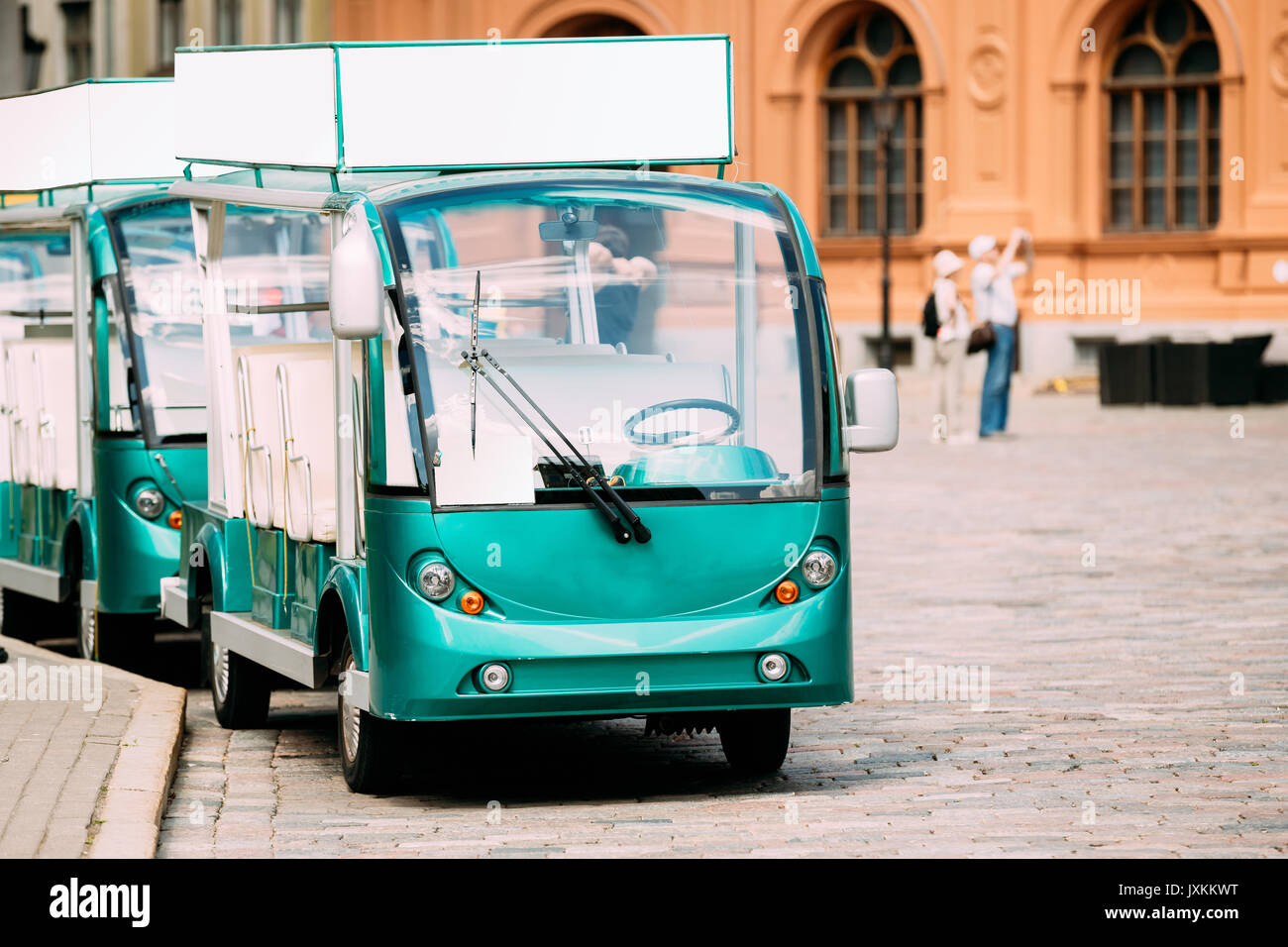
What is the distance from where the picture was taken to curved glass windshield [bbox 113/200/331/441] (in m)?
11.8

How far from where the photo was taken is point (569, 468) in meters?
8.12

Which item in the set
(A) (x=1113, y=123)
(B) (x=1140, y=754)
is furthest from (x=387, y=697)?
(A) (x=1113, y=123)

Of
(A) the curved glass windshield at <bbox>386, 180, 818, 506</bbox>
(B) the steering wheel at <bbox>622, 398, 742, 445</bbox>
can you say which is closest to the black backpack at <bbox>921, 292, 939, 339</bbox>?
(A) the curved glass windshield at <bbox>386, 180, 818, 506</bbox>

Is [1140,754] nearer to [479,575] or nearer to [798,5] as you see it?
[479,575]

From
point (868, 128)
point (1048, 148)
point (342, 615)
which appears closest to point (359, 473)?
point (342, 615)

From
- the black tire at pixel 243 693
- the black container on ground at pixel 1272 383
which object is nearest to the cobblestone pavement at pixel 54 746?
the black tire at pixel 243 693

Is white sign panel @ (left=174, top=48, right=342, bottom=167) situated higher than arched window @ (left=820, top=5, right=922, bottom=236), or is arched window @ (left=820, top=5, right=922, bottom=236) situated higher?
arched window @ (left=820, top=5, right=922, bottom=236)

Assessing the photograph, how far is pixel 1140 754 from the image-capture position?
923 centimetres

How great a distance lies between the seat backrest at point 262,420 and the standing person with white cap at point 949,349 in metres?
15.1

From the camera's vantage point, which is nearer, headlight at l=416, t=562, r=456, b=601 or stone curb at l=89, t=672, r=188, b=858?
stone curb at l=89, t=672, r=188, b=858

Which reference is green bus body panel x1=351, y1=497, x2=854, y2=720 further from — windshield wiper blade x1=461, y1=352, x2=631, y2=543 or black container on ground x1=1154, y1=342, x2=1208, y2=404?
black container on ground x1=1154, y1=342, x2=1208, y2=404

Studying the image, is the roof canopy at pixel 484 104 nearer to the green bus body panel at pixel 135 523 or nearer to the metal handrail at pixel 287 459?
the metal handrail at pixel 287 459

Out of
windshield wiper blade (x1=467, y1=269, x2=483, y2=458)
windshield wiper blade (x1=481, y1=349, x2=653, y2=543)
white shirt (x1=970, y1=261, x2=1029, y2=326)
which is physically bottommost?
windshield wiper blade (x1=481, y1=349, x2=653, y2=543)
